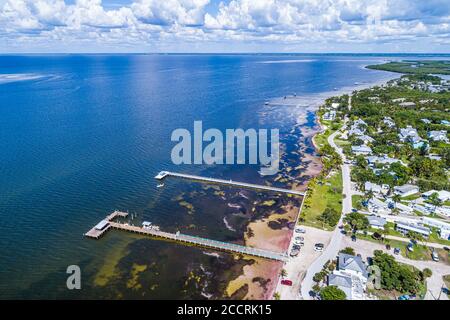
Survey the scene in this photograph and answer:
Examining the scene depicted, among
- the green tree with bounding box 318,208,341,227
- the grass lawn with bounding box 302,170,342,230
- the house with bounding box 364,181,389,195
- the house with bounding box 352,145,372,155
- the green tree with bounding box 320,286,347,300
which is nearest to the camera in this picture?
the green tree with bounding box 320,286,347,300

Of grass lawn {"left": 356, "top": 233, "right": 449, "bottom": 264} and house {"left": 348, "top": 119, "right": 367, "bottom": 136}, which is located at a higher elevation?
house {"left": 348, "top": 119, "right": 367, "bottom": 136}

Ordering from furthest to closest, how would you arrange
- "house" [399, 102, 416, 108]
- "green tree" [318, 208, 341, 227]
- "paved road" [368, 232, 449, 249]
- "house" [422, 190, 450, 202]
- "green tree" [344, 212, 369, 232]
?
"house" [399, 102, 416, 108], "house" [422, 190, 450, 202], "green tree" [318, 208, 341, 227], "green tree" [344, 212, 369, 232], "paved road" [368, 232, 449, 249]

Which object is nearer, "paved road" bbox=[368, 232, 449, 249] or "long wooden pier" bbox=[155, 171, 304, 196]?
"paved road" bbox=[368, 232, 449, 249]

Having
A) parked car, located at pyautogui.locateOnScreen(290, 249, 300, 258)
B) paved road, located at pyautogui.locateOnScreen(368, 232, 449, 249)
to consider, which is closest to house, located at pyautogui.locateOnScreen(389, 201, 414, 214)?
paved road, located at pyautogui.locateOnScreen(368, 232, 449, 249)

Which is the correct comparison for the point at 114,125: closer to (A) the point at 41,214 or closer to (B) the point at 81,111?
(B) the point at 81,111

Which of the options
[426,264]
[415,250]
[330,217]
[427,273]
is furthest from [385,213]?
[427,273]

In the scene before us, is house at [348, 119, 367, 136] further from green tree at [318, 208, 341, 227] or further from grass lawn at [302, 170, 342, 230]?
green tree at [318, 208, 341, 227]

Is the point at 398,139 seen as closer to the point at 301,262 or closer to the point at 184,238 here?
the point at 301,262
